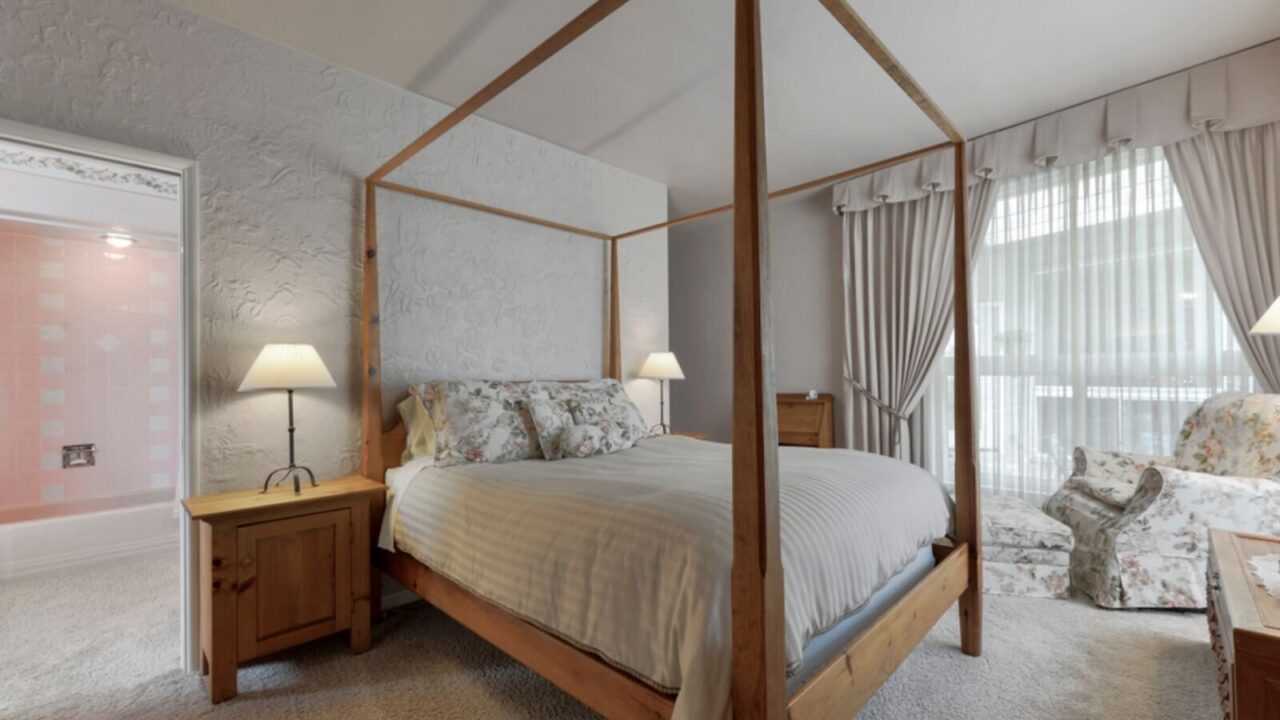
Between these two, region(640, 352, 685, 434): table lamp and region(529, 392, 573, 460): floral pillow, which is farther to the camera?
region(640, 352, 685, 434): table lamp

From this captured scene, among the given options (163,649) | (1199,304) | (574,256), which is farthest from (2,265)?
(1199,304)

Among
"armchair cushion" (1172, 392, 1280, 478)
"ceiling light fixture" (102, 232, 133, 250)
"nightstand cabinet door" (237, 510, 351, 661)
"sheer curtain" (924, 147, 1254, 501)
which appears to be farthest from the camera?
"ceiling light fixture" (102, 232, 133, 250)

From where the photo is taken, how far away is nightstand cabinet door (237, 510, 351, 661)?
1924 millimetres

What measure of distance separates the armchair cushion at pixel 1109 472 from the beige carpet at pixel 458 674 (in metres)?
0.54

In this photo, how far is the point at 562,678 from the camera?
4.80ft

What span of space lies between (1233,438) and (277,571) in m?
4.10

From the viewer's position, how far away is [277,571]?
6.56ft

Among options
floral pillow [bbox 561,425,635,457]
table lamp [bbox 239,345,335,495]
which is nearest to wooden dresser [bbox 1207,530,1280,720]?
floral pillow [bbox 561,425,635,457]

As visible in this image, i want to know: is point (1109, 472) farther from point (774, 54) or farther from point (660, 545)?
point (660, 545)

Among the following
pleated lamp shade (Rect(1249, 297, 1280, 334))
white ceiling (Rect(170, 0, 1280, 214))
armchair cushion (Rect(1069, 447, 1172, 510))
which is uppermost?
white ceiling (Rect(170, 0, 1280, 214))

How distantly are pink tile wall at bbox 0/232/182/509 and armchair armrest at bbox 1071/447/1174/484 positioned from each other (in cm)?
520

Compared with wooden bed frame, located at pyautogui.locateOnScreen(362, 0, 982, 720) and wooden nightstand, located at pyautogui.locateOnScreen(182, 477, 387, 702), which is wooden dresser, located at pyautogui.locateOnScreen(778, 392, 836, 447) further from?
wooden nightstand, located at pyautogui.locateOnScreen(182, 477, 387, 702)

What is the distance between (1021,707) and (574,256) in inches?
122

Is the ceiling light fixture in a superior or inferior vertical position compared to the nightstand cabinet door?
Answer: superior
